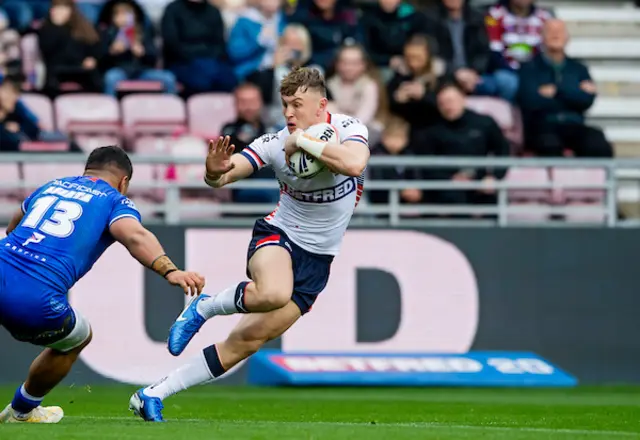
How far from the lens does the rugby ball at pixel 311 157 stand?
896cm

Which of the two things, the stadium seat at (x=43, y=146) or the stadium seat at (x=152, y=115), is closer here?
the stadium seat at (x=43, y=146)

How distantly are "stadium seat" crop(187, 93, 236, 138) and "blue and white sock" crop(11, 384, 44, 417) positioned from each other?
724cm

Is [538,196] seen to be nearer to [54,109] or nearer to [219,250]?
[219,250]

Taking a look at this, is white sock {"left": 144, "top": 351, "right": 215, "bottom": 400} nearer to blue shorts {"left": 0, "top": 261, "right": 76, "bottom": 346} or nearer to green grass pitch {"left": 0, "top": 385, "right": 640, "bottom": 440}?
green grass pitch {"left": 0, "top": 385, "right": 640, "bottom": 440}

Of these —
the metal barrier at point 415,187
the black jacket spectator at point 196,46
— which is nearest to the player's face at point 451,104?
the metal barrier at point 415,187

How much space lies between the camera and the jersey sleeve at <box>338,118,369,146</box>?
910 centimetres

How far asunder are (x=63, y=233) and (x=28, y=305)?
1.53 feet

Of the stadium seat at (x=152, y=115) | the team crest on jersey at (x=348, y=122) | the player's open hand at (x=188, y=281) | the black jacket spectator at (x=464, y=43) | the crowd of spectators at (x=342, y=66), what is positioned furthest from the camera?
the black jacket spectator at (x=464, y=43)

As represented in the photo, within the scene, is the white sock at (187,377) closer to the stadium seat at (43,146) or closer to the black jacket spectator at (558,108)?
the stadium seat at (43,146)

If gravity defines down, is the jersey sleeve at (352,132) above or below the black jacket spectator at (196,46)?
below

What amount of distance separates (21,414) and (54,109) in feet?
23.9

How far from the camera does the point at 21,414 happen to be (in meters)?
8.98

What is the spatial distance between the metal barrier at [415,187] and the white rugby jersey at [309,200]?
4.72 m

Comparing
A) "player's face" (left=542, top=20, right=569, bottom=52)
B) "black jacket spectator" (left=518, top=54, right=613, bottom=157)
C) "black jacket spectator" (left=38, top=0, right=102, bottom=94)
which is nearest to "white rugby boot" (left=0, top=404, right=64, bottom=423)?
"black jacket spectator" (left=38, top=0, right=102, bottom=94)
